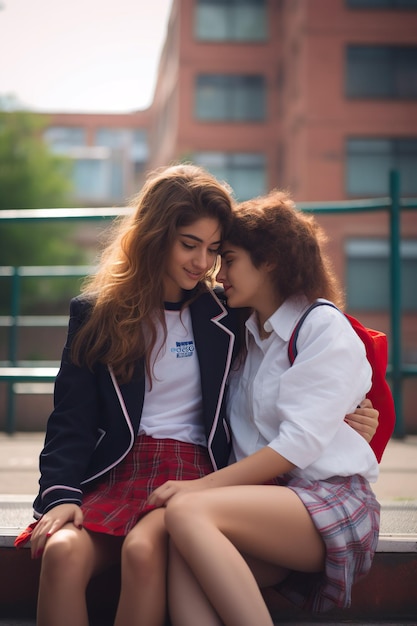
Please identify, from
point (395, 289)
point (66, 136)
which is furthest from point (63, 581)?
point (66, 136)

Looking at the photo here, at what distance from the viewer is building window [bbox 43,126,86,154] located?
41.9 m

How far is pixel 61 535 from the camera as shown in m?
1.64

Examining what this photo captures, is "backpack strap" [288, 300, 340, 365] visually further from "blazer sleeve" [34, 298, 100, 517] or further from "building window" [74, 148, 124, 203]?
"building window" [74, 148, 124, 203]

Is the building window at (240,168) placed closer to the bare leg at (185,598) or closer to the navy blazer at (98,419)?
the navy blazer at (98,419)

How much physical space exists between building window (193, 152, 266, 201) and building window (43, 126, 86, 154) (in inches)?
701

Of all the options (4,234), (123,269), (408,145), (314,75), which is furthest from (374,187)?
(123,269)

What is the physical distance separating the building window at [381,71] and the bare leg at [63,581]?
23.0 m

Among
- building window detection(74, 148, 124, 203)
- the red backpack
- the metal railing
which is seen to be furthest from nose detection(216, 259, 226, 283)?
building window detection(74, 148, 124, 203)

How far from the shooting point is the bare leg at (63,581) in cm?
A: 159

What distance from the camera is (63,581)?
1602 millimetres

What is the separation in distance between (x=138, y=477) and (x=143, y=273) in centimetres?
50

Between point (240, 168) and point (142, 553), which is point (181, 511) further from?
point (240, 168)

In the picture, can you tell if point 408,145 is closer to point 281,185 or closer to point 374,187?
point 374,187

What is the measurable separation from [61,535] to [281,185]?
24182 mm
